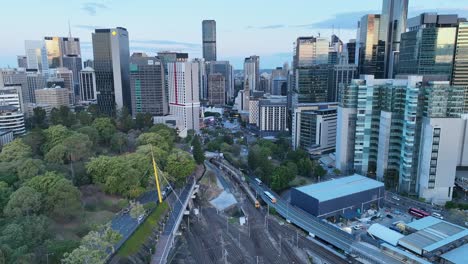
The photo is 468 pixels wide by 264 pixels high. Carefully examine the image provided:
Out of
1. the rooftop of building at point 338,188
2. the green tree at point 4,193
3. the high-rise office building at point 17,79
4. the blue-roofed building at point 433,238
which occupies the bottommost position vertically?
the blue-roofed building at point 433,238

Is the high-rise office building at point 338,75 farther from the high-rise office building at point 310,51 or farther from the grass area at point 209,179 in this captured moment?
the grass area at point 209,179

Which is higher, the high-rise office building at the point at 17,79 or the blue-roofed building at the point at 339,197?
the high-rise office building at the point at 17,79

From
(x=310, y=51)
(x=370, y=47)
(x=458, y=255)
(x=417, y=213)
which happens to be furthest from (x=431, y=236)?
(x=310, y=51)

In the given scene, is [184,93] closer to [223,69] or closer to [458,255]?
[458,255]

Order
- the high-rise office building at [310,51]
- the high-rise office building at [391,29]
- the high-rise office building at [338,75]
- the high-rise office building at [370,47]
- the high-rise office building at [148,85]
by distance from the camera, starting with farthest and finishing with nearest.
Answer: the high-rise office building at [310,51] < the high-rise office building at [370,47] < the high-rise office building at [148,85] < the high-rise office building at [338,75] < the high-rise office building at [391,29]

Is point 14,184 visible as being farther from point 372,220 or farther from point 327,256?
point 372,220

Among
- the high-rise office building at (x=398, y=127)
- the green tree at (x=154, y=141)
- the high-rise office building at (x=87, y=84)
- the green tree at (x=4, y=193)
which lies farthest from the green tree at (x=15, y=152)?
the high-rise office building at (x=87, y=84)
